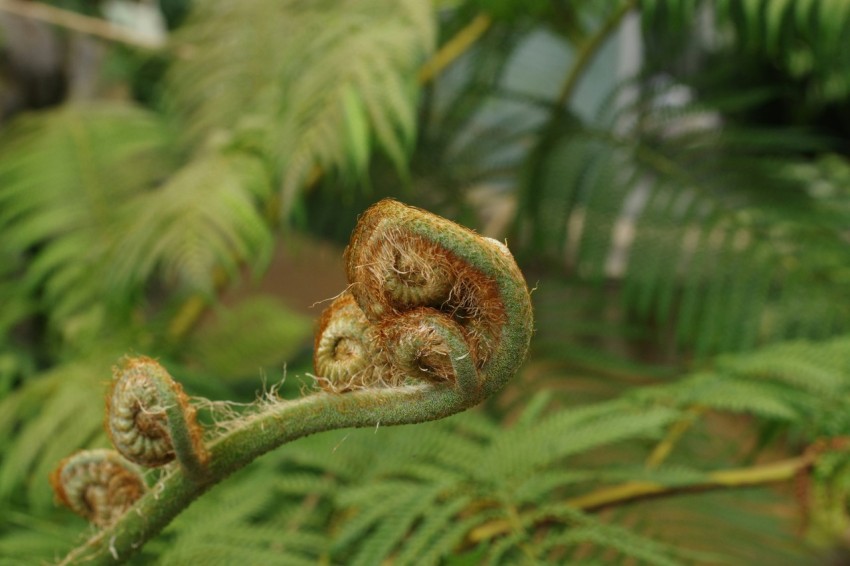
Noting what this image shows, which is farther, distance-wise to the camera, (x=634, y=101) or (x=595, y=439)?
(x=634, y=101)

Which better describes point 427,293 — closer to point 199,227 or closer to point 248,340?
point 199,227

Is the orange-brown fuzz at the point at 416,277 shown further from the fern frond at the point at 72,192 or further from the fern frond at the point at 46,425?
the fern frond at the point at 72,192

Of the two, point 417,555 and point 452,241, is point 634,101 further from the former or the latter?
point 452,241

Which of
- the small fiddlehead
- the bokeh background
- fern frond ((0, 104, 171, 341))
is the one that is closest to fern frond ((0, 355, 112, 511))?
the bokeh background

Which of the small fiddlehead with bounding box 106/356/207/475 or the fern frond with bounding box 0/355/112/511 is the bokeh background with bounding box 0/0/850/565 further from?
the small fiddlehead with bounding box 106/356/207/475

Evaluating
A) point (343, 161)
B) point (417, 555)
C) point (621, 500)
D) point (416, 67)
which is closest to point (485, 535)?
point (417, 555)

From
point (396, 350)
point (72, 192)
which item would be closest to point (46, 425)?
point (72, 192)
